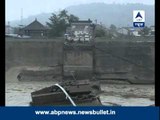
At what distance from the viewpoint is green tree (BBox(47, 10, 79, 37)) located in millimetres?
23534

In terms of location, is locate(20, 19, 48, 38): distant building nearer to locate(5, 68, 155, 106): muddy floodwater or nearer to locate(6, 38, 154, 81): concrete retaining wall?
locate(6, 38, 154, 81): concrete retaining wall

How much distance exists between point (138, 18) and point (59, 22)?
896 inches

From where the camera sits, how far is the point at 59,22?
25047mm

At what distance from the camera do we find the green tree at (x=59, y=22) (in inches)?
927

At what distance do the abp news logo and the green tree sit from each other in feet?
66.4

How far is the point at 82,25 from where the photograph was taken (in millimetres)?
19812

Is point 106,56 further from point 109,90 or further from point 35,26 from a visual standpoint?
point 35,26

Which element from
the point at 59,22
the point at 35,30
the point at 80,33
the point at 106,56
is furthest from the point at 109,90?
the point at 59,22

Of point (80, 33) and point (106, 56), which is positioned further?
point (106, 56)

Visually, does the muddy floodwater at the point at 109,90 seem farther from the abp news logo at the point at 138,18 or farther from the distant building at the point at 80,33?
the abp news logo at the point at 138,18

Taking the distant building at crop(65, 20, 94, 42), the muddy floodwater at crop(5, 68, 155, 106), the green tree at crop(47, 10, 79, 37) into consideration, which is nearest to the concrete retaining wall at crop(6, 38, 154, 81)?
the distant building at crop(65, 20, 94, 42)

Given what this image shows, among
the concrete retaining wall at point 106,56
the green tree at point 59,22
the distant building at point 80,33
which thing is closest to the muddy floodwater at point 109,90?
the concrete retaining wall at point 106,56

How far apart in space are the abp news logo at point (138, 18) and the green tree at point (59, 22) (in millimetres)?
20230

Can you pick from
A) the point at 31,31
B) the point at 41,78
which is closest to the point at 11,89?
the point at 41,78
